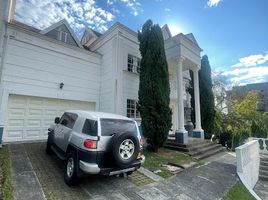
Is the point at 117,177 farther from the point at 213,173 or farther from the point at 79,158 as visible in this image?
the point at 213,173

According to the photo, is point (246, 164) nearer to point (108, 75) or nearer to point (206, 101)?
point (206, 101)

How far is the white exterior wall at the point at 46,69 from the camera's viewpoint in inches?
338

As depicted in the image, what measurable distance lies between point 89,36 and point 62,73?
639 cm

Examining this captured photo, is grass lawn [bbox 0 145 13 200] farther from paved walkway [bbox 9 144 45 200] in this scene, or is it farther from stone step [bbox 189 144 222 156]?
stone step [bbox 189 144 222 156]

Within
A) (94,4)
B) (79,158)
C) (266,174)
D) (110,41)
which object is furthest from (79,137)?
(266,174)

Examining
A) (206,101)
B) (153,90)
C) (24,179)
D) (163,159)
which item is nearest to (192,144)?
(163,159)

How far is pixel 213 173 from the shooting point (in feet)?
22.8

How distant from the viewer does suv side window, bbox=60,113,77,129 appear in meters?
5.48

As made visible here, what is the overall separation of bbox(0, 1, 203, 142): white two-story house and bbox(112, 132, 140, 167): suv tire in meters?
5.92

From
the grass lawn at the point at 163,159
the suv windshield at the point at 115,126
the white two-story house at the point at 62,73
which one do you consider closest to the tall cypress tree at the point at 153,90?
the grass lawn at the point at 163,159

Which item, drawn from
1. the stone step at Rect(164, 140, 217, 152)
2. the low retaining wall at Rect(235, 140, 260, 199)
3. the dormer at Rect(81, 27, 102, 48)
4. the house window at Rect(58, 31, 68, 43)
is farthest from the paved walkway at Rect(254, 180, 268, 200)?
the dormer at Rect(81, 27, 102, 48)

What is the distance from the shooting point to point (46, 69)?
969 cm

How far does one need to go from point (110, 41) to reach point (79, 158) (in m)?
8.78

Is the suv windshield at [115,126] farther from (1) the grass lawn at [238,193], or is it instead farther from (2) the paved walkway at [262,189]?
(2) the paved walkway at [262,189]
